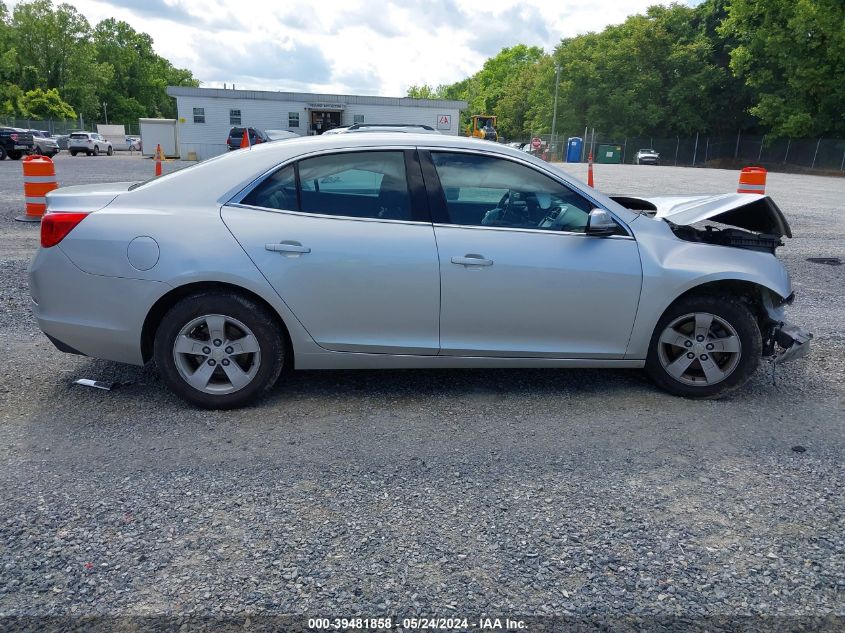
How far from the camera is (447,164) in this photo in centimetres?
420

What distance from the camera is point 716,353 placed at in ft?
14.2

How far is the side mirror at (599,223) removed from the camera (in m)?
4.02

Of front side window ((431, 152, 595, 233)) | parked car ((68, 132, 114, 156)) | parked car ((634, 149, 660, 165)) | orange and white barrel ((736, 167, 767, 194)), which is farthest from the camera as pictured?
parked car ((634, 149, 660, 165))

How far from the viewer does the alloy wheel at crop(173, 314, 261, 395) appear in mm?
3938

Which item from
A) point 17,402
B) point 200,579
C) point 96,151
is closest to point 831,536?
point 200,579

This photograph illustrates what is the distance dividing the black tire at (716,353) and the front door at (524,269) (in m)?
0.28

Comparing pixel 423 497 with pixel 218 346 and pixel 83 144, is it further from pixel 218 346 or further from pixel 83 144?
pixel 83 144

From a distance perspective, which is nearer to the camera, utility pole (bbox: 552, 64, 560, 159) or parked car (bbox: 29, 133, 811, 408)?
parked car (bbox: 29, 133, 811, 408)

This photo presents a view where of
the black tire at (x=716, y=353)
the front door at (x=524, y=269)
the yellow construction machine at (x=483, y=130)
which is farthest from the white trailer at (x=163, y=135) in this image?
the black tire at (x=716, y=353)

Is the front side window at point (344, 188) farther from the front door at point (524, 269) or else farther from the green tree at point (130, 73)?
the green tree at point (130, 73)

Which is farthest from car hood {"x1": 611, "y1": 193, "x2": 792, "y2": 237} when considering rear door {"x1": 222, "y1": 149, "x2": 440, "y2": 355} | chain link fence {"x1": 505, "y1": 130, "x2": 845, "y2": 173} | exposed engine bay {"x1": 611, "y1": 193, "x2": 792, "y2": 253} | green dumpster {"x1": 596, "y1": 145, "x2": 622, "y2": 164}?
green dumpster {"x1": 596, "y1": 145, "x2": 622, "y2": 164}

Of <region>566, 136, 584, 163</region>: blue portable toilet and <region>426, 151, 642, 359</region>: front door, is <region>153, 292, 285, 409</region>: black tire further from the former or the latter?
<region>566, 136, 584, 163</region>: blue portable toilet

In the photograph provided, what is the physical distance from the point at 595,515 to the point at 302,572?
1.30 meters

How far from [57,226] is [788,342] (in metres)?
4.52
